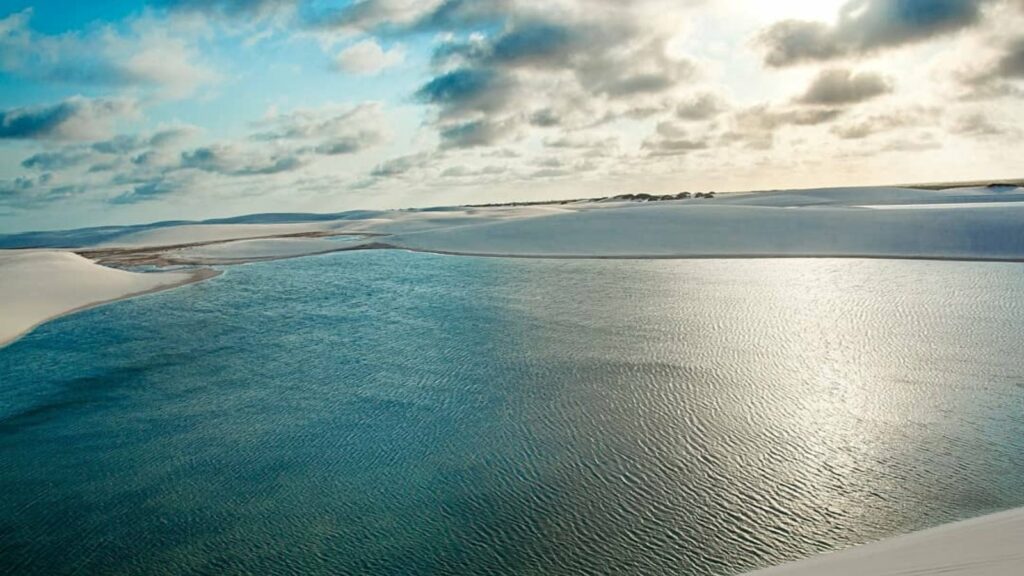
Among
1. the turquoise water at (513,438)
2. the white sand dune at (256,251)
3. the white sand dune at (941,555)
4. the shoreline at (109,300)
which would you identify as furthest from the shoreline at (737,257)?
the white sand dune at (941,555)

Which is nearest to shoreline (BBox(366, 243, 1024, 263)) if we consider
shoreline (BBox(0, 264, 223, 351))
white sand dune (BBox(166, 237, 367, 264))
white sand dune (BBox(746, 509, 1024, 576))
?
white sand dune (BBox(166, 237, 367, 264))

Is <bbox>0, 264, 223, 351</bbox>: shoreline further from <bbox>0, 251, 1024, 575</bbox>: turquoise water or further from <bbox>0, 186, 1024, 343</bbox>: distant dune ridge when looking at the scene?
<bbox>0, 251, 1024, 575</bbox>: turquoise water

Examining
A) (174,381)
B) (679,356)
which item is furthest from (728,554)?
(174,381)

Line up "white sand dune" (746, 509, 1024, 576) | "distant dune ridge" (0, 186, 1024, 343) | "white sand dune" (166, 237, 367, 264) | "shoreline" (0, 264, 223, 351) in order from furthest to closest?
"white sand dune" (166, 237, 367, 264) < "distant dune ridge" (0, 186, 1024, 343) < "shoreline" (0, 264, 223, 351) < "white sand dune" (746, 509, 1024, 576)

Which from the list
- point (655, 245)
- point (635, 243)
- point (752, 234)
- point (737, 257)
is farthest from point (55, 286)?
point (752, 234)

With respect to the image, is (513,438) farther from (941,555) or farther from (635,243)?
(635,243)

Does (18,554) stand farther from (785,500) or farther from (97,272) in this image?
(97,272)

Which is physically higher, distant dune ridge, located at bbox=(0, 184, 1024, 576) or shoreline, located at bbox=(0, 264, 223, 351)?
distant dune ridge, located at bbox=(0, 184, 1024, 576)

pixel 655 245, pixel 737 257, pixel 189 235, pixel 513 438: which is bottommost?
pixel 513 438
